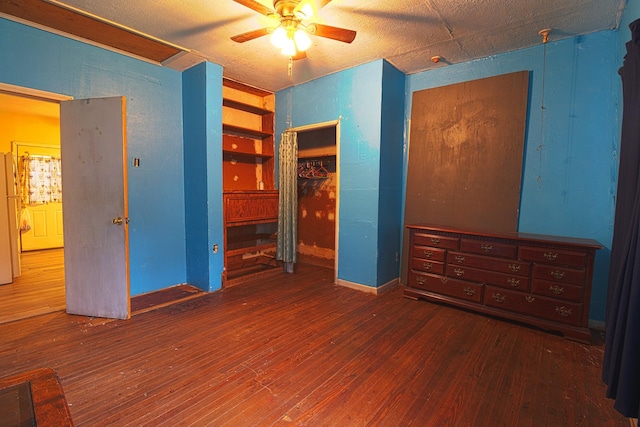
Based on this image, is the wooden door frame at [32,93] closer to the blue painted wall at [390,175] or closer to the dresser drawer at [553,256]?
the blue painted wall at [390,175]

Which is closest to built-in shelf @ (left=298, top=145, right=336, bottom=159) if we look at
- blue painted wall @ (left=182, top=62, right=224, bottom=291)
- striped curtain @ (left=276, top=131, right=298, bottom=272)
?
striped curtain @ (left=276, top=131, right=298, bottom=272)

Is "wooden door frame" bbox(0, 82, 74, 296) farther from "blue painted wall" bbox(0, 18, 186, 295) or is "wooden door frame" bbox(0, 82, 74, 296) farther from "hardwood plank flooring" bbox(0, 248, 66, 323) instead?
"hardwood plank flooring" bbox(0, 248, 66, 323)

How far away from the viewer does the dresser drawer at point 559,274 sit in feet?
7.94

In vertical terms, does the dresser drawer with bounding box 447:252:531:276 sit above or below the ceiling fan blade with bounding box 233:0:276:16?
below

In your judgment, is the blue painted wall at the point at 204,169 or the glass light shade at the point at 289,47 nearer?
the glass light shade at the point at 289,47

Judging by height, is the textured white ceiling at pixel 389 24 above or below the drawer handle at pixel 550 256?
above

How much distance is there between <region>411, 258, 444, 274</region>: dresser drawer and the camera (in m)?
3.14

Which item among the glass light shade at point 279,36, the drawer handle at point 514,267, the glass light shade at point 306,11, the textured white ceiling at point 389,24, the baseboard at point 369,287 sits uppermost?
the textured white ceiling at point 389,24

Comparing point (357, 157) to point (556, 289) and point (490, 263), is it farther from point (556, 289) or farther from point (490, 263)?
point (556, 289)

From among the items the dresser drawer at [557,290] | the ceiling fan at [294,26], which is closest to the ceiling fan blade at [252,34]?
the ceiling fan at [294,26]

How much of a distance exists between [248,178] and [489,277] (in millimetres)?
3577

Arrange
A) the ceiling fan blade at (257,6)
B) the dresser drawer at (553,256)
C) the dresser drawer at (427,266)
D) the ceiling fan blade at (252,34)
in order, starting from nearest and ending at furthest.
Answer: the ceiling fan blade at (257,6), the ceiling fan blade at (252,34), the dresser drawer at (553,256), the dresser drawer at (427,266)

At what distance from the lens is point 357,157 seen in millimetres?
3633

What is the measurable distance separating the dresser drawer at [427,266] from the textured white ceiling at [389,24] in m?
2.30
